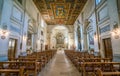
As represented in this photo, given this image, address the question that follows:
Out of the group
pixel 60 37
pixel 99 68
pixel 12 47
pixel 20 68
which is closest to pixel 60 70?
pixel 99 68

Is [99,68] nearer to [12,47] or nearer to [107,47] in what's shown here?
[107,47]

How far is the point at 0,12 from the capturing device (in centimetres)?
591

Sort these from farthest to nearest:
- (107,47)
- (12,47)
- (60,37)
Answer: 1. (60,37)
2. (12,47)
3. (107,47)

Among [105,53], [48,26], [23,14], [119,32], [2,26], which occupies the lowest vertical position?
[105,53]

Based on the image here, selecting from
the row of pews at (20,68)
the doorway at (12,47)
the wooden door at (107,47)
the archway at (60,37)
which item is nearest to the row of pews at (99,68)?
the row of pews at (20,68)

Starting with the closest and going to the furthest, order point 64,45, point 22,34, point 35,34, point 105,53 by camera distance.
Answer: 1. point 105,53
2. point 22,34
3. point 35,34
4. point 64,45

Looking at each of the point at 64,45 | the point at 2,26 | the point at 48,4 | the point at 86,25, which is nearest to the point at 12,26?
the point at 2,26

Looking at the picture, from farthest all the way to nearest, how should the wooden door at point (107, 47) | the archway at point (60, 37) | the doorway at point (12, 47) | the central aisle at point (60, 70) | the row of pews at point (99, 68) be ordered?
the archway at point (60, 37)
the doorway at point (12, 47)
the wooden door at point (107, 47)
the central aisle at point (60, 70)
the row of pews at point (99, 68)

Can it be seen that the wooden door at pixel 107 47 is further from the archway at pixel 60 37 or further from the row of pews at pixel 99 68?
the archway at pixel 60 37

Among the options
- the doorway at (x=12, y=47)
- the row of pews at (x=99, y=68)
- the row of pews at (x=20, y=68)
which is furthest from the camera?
the doorway at (x=12, y=47)

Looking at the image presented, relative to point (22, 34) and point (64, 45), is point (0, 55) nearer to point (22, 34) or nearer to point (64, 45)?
point (22, 34)

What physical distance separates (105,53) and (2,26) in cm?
804

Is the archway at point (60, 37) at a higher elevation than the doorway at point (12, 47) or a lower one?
higher

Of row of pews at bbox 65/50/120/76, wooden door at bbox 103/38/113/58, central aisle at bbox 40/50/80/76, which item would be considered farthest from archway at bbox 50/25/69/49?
row of pews at bbox 65/50/120/76
